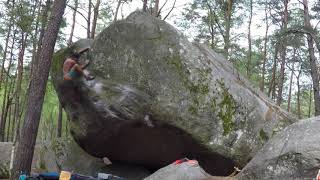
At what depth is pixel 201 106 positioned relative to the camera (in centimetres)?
908

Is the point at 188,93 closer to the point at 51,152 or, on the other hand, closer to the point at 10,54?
the point at 51,152

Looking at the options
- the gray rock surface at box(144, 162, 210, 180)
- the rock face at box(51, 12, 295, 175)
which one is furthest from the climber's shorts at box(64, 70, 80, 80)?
the gray rock surface at box(144, 162, 210, 180)

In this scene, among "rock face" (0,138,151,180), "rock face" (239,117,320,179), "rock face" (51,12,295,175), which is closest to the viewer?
"rock face" (239,117,320,179)

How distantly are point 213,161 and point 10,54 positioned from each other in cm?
1855

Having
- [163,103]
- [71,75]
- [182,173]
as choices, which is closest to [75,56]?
[71,75]

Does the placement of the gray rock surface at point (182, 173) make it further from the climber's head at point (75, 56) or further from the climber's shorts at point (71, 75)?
the climber's head at point (75, 56)

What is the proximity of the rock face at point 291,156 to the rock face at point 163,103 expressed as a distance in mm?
2770

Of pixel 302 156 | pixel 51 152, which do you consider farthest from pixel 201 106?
pixel 51 152

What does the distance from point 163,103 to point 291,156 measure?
3795 mm

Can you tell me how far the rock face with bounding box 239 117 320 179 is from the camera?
5480mm

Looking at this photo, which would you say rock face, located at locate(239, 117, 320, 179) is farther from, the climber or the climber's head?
the climber's head

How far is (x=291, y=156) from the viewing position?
5.64 meters

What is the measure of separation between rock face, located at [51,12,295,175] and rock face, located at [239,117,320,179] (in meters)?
2.77

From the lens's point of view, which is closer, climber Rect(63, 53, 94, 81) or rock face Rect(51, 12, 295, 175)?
rock face Rect(51, 12, 295, 175)
